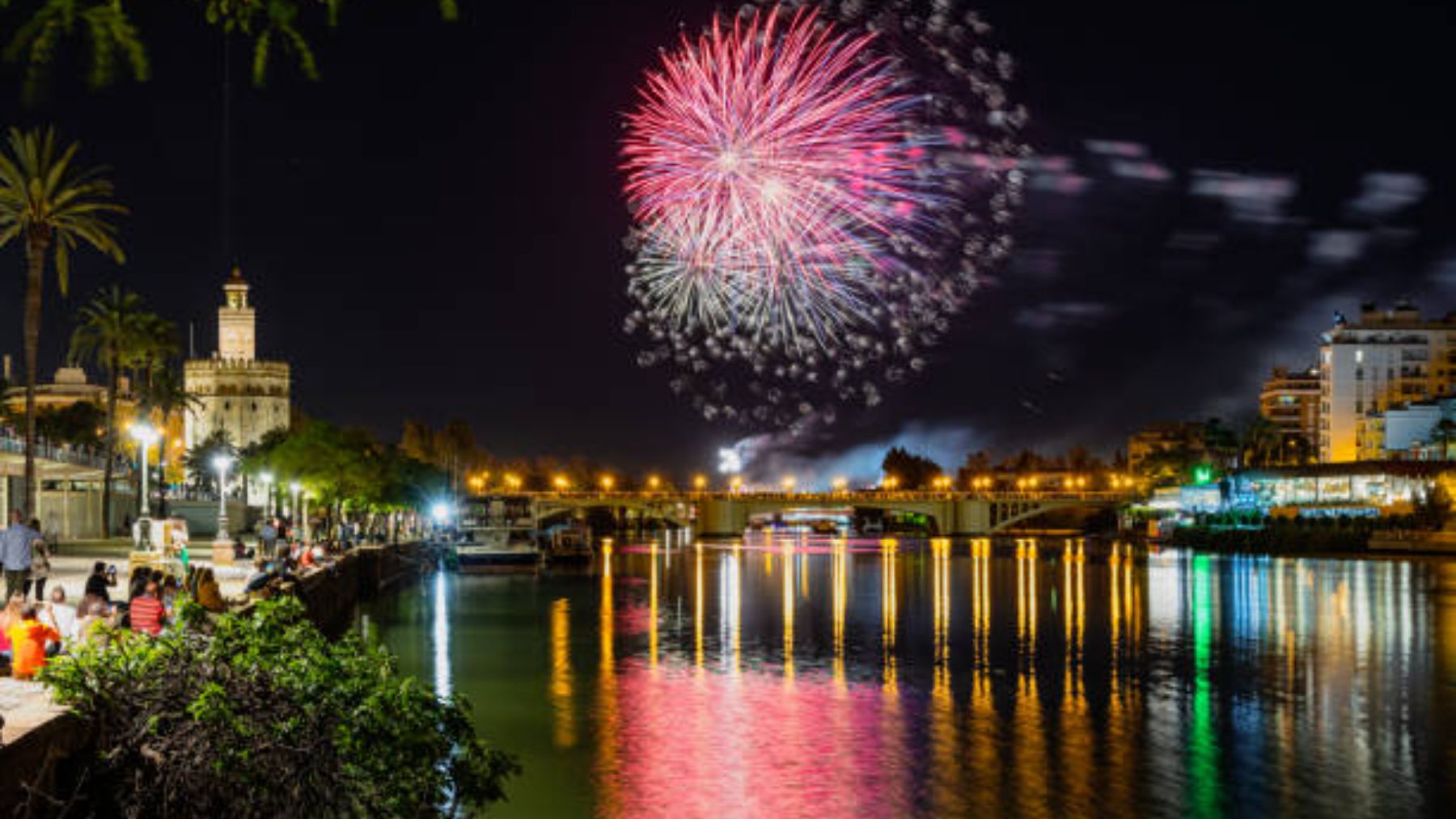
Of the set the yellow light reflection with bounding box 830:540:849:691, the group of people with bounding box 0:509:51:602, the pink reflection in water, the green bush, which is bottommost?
the yellow light reflection with bounding box 830:540:849:691

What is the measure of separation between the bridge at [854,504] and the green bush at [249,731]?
154 m

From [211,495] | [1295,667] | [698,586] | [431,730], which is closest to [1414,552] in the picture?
[698,586]

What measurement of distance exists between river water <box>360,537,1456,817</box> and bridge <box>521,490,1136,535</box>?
291ft

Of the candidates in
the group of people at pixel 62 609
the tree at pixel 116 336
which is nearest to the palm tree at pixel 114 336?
the tree at pixel 116 336

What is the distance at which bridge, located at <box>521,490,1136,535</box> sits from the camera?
176500mm

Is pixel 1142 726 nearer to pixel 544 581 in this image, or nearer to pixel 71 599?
pixel 71 599

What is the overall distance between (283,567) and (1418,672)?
34189 millimetres

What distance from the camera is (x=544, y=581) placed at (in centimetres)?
9550

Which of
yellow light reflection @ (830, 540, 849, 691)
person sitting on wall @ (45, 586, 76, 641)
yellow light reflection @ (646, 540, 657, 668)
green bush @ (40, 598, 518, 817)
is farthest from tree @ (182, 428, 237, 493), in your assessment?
green bush @ (40, 598, 518, 817)

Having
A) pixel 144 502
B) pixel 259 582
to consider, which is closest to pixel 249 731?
pixel 259 582

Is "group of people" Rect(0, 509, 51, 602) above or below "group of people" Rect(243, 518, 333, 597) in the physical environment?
above

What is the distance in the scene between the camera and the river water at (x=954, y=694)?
29062mm

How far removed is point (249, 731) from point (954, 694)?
28451mm

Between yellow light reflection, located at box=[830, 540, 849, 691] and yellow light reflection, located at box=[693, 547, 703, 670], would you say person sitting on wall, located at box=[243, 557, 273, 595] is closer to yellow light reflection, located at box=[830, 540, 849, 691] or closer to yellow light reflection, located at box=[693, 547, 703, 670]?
yellow light reflection, located at box=[693, 547, 703, 670]
